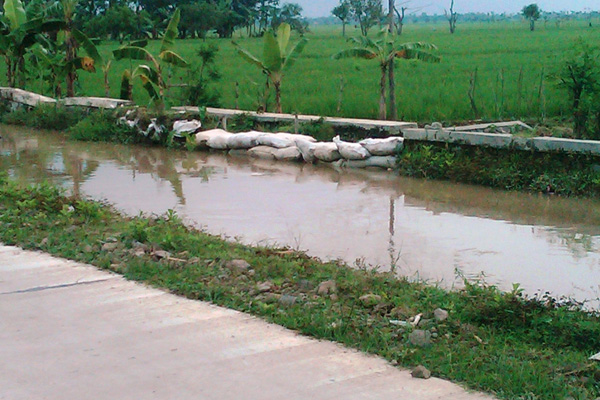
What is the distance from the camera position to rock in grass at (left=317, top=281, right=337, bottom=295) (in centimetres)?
514

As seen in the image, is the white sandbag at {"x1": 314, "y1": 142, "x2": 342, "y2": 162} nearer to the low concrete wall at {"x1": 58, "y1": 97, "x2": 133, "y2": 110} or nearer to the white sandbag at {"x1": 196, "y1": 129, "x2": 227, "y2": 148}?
the white sandbag at {"x1": 196, "y1": 129, "x2": 227, "y2": 148}

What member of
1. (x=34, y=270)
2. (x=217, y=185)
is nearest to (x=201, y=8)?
(x=217, y=185)

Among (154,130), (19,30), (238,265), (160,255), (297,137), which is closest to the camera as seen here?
(238,265)

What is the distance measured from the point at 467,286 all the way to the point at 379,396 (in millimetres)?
1650

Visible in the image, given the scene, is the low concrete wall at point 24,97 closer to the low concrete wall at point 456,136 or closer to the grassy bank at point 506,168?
the low concrete wall at point 456,136

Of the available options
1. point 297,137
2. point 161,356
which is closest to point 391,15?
point 297,137

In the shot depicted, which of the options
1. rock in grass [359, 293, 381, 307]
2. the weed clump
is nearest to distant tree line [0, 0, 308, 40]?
the weed clump

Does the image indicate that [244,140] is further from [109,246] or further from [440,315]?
[440,315]

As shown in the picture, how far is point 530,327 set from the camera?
4.48m

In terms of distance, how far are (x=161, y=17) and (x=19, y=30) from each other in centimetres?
4085

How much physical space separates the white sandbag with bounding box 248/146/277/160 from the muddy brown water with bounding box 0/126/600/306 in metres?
0.17

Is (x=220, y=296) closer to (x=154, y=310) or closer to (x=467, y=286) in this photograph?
(x=154, y=310)

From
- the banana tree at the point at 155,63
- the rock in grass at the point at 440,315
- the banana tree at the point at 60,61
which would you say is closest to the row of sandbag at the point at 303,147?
the banana tree at the point at 155,63

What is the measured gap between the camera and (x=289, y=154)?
1259cm
